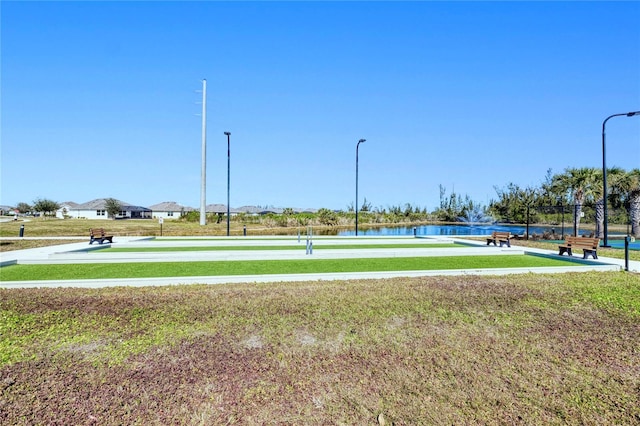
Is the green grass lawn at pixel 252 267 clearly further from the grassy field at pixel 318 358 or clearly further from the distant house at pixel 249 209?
the distant house at pixel 249 209

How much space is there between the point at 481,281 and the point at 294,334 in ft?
17.2

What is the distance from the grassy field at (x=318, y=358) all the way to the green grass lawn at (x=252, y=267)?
2.00 meters

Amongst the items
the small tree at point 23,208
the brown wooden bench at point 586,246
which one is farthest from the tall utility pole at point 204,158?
the small tree at point 23,208

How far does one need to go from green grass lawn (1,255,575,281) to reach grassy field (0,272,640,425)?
2001mm

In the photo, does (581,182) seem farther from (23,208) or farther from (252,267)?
(23,208)

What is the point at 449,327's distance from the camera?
4.97 metres

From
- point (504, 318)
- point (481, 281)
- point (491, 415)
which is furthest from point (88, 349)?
point (481, 281)

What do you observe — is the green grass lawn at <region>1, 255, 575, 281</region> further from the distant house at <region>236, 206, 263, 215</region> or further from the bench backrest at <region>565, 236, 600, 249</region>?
the distant house at <region>236, 206, 263, 215</region>

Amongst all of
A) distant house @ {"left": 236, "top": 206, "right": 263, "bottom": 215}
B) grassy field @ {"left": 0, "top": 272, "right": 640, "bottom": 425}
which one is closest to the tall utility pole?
grassy field @ {"left": 0, "top": 272, "right": 640, "bottom": 425}

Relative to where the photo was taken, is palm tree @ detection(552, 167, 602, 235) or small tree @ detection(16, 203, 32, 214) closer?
palm tree @ detection(552, 167, 602, 235)

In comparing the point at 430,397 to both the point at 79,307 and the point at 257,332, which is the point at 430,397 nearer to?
the point at 257,332

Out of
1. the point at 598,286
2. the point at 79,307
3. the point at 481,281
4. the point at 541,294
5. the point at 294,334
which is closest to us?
the point at 294,334

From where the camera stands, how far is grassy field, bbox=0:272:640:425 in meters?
3.01

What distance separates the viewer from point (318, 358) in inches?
157
